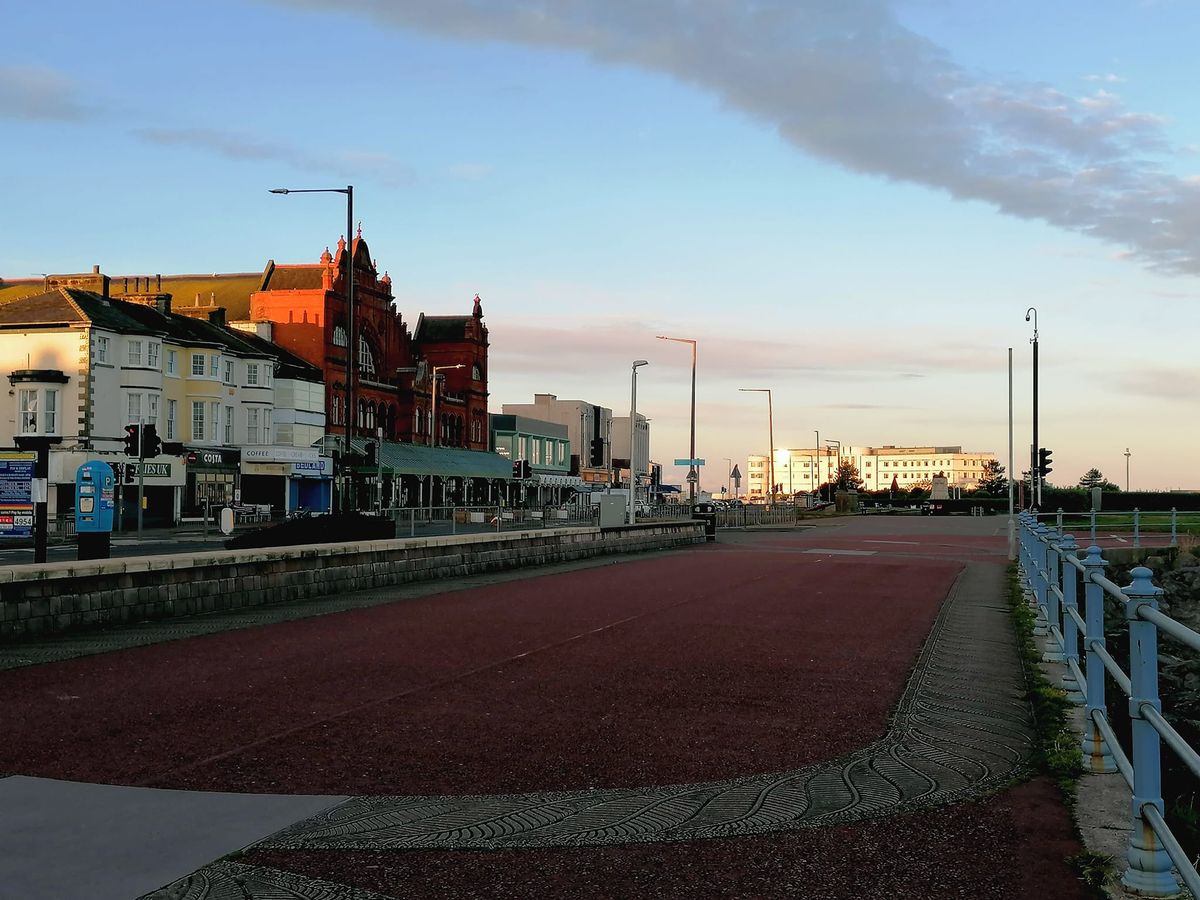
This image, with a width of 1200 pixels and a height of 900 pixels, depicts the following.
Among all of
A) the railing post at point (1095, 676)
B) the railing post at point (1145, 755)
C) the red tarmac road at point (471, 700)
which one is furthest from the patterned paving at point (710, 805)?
the railing post at point (1145, 755)

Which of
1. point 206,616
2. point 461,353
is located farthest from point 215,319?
point 206,616

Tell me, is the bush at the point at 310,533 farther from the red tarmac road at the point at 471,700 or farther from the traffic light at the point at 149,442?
the red tarmac road at the point at 471,700

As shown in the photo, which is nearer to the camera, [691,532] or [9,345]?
[691,532]

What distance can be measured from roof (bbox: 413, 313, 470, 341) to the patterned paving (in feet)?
287

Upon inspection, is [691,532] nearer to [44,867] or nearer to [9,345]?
[9,345]

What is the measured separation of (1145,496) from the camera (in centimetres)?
7794

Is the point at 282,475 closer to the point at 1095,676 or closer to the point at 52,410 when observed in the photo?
the point at 52,410

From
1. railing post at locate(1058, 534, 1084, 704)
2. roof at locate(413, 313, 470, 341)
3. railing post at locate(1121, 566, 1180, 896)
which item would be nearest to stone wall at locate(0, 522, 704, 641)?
railing post at locate(1058, 534, 1084, 704)

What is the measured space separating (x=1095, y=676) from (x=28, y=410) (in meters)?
52.0

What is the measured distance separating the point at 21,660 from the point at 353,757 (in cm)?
566

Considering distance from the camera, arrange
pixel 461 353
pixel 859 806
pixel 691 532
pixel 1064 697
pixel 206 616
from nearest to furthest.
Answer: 1. pixel 859 806
2. pixel 1064 697
3. pixel 206 616
4. pixel 691 532
5. pixel 461 353

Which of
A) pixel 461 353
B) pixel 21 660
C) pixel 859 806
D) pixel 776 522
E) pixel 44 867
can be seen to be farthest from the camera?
pixel 461 353

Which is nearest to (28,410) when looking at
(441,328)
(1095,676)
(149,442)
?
(149,442)

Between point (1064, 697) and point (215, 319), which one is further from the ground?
point (215, 319)
